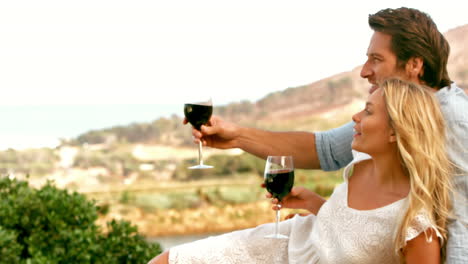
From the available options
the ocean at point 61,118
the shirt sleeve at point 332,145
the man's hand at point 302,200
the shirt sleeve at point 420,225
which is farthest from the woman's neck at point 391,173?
the ocean at point 61,118

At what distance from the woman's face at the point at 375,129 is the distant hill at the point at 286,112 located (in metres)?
6.59

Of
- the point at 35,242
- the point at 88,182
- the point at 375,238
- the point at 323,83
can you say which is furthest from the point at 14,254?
the point at 323,83

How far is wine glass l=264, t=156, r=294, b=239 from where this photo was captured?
227 cm

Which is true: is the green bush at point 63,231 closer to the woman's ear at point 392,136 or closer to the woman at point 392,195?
the woman at point 392,195

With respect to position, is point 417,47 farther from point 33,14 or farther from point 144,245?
point 33,14

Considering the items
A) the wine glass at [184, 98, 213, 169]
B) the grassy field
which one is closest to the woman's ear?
the wine glass at [184, 98, 213, 169]

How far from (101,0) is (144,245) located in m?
6.10

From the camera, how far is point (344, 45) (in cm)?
896

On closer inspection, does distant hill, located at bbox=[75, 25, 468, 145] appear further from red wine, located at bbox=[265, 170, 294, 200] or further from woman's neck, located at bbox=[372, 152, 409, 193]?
woman's neck, located at bbox=[372, 152, 409, 193]

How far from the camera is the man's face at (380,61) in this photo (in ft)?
7.92

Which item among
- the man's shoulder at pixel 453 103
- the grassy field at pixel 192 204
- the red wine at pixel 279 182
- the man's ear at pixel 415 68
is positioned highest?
→ the man's ear at pixel 415 68

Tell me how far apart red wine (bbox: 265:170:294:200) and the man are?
491mm

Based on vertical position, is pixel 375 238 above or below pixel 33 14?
below

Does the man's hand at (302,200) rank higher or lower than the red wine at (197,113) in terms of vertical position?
lower
